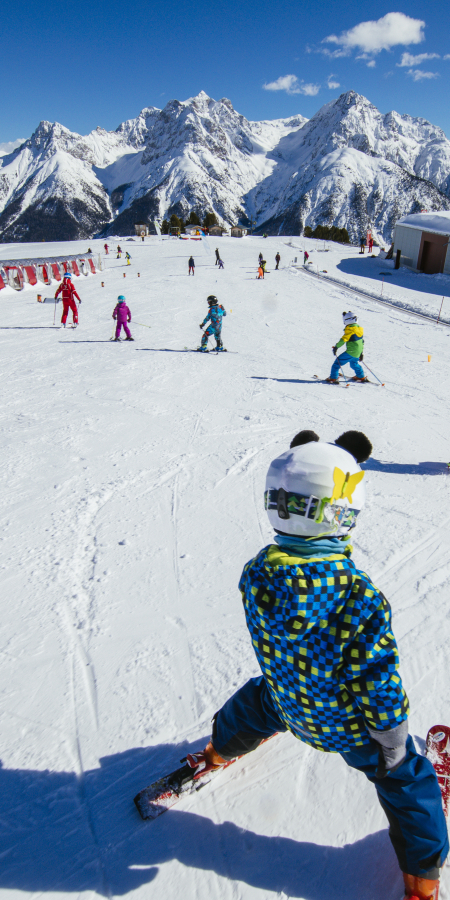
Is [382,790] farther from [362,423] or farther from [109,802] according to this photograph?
[362,423]

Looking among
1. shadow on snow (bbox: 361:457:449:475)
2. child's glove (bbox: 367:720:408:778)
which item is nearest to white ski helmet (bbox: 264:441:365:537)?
child's glove (bbox: 367:720:408:778)

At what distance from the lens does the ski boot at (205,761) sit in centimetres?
212

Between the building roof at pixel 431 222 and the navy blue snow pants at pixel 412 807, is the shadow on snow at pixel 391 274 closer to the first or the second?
the building roof at pixel 431 222

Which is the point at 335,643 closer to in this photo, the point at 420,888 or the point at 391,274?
the point at 420,888

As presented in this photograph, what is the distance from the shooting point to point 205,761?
2145 mm

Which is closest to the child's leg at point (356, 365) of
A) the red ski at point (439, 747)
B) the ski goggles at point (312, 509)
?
the red ski at point (439, 747)

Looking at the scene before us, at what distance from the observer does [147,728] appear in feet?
7.95

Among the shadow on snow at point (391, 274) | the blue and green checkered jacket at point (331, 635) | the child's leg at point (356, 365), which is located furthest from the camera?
the shadow on snow at point (391, 274)

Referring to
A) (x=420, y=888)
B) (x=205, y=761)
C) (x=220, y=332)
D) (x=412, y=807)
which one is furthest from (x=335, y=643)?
(x=220, y=332)

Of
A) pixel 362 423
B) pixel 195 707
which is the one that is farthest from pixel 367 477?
pixel 195 707

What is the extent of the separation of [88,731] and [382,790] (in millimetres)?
1554

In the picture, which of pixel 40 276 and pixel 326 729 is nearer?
pixel 326 729

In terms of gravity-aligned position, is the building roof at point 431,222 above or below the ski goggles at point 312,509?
above

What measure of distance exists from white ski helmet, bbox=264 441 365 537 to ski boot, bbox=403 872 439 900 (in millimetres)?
1343
